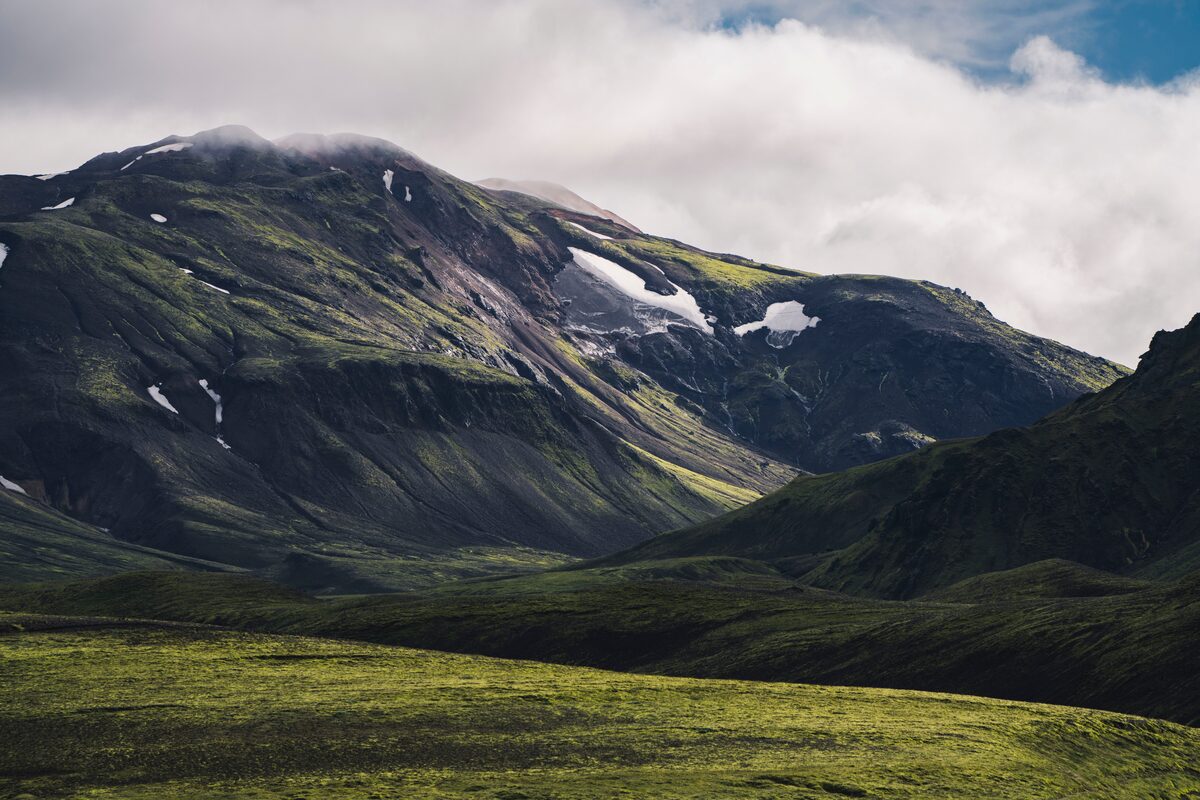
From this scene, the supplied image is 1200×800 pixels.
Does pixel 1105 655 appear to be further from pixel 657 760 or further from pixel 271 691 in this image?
pixel 271 691

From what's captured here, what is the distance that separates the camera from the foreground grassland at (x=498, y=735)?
73.2 meters

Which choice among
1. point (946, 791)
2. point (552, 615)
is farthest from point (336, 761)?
point (552, 615)

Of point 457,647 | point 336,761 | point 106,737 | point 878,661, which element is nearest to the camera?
point 336,761

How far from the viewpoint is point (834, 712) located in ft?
350

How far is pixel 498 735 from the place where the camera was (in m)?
87.7

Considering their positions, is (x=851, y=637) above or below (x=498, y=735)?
above

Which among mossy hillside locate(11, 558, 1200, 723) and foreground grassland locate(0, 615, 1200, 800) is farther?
mossy hillside locate(11, 558, 1200, 723)

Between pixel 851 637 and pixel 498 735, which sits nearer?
pixel 498 735

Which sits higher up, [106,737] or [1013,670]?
[1013,670]

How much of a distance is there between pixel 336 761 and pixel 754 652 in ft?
299

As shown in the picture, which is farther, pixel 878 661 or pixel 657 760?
pixel 878 661

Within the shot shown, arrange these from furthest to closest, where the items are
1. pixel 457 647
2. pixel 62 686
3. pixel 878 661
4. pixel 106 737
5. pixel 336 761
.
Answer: pixel 457 647
pixel 878 661
pixel 62 686
pixel 106 737
pixel 336 761

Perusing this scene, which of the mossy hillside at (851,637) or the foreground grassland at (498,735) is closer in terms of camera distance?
the foreground grassland at (498,735)

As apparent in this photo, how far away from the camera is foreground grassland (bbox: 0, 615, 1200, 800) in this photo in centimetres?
7319
